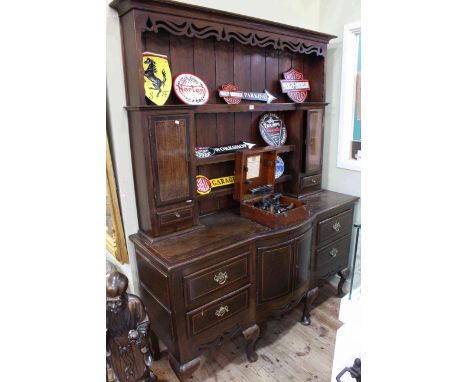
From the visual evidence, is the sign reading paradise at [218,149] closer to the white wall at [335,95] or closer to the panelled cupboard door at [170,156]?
the panelled cupboard door at [170,156]

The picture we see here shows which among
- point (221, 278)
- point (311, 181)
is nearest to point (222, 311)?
point (221, 278)

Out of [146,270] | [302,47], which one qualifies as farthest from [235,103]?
[146,270]

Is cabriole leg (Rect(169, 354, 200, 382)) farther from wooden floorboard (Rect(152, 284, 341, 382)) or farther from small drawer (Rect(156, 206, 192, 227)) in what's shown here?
small drawer (Rect(156, 206, 192, 227))

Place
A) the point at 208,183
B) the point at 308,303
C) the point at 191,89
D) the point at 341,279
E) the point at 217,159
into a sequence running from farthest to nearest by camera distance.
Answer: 1. the point at 341,279
2. the point at 308,303
3. the point at 208,183
4. the point at 217,159
5. the point at 191,89

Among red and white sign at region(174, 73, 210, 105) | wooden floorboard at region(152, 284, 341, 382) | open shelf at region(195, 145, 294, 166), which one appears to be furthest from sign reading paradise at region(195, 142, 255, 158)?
wooden floorboard at region(152, 284, 341, 382)

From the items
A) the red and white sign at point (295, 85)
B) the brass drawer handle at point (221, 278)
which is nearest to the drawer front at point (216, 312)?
the brass drawer handle at point (221, 278)

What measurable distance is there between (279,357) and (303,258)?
0.59 metres

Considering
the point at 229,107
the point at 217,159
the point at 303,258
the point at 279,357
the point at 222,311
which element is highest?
the point at 229,107

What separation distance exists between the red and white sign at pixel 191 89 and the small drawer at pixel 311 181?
2.97 feet

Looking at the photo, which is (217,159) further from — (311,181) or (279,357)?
(279,357)

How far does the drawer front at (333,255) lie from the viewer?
2.02 m

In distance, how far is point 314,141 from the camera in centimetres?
212

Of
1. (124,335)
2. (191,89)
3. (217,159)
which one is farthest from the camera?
(217,159)
